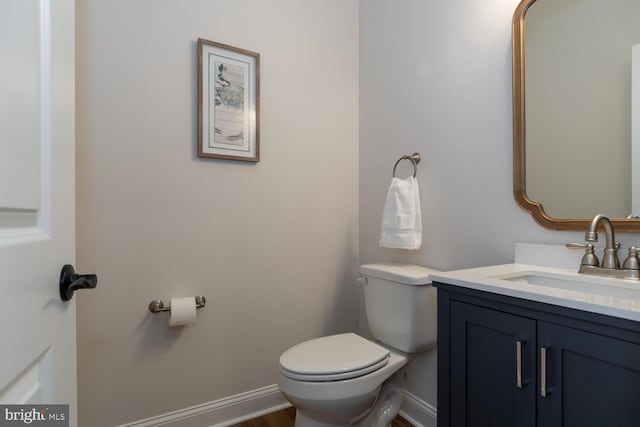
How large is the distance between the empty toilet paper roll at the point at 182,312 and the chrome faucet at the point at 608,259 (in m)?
1.47

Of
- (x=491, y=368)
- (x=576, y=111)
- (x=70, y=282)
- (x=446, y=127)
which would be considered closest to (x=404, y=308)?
(x=491, y=368)

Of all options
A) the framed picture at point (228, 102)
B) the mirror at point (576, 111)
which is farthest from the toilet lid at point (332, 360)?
the framed picture at point (228, 102)

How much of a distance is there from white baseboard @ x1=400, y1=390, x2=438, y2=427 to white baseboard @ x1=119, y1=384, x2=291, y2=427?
63 centimetres

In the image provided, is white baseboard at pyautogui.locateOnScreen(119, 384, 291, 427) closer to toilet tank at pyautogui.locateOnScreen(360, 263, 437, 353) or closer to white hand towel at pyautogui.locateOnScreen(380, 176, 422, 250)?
toilet tank at pyautogui.locateOnScreen(360, 263, 437, 353)

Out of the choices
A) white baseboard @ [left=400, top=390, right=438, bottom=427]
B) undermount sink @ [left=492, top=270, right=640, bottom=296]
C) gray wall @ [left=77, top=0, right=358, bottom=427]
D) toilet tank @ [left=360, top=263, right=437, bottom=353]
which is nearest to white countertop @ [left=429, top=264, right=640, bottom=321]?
undermount sink @ [left=492, top=270, right=640, bottom=296]

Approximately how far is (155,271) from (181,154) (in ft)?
1.80

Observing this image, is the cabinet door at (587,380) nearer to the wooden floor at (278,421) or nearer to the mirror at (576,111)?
the mirror at (576,111)

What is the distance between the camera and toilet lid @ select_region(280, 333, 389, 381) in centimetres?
120

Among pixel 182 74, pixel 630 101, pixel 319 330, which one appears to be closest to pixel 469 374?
pixel 630 101

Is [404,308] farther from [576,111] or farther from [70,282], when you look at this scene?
[70,282]

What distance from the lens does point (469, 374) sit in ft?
3.06

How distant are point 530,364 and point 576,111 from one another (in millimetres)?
873

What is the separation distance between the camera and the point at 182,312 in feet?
→ 4.72

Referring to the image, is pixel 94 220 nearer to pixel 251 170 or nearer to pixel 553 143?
pixel 251 170
